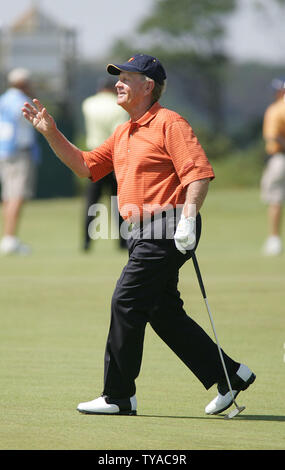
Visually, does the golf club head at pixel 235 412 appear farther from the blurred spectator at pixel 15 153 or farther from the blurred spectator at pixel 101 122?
the blurred spectator at pixel 15 153

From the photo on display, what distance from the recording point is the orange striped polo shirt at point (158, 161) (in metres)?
5.76

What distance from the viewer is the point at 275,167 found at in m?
A: 14.7

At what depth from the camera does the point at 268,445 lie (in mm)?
5113

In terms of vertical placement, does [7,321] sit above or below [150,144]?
below

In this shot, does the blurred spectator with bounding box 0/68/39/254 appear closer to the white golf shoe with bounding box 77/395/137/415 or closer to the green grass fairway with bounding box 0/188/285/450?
the green grass fairway with bounding box 0/188/285/450

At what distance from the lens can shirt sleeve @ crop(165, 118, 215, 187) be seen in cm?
573

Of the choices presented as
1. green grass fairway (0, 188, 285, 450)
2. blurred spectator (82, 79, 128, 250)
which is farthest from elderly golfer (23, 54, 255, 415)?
blurred spectator (82, 79, 128, 250)

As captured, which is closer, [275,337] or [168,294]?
[168,294]

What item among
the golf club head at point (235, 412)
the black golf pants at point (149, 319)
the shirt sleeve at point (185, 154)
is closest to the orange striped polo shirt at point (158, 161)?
the shirt sleeve at point (185, 154)

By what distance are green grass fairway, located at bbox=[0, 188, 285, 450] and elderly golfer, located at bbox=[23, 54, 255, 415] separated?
0.22 m

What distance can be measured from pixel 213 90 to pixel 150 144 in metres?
A: 50.1

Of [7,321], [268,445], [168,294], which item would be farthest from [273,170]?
[268,445]

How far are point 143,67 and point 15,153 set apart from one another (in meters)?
8.38
